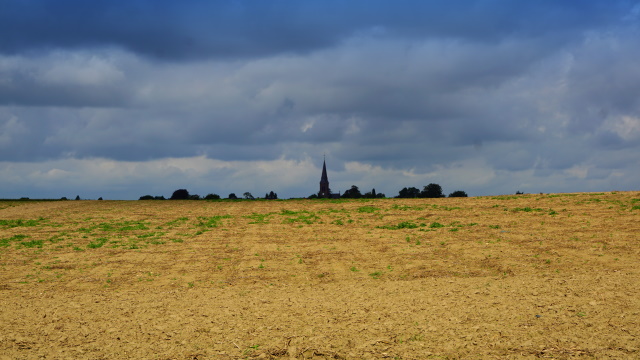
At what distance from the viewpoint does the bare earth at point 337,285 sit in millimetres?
13750

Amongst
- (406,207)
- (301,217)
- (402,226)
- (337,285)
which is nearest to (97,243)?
(301,217)

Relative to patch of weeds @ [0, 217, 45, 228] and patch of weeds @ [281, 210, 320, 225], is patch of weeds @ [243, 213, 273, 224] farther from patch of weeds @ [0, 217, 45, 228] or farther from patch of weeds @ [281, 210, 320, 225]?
patch of weeds @ [0, 217, 45, 228]

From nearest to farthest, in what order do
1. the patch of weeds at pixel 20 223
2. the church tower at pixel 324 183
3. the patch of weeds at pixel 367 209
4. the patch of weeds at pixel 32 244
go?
the patch of weeds at pixel 32 244
the patch of weeds at pixel 20 223
the patch of weeds at pixel 367 209
the church tower at pixel 324 183

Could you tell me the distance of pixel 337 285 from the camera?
19.8 m

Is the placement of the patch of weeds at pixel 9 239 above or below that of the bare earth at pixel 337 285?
above

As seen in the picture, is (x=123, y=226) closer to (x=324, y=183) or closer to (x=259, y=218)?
(x=259, y=218)

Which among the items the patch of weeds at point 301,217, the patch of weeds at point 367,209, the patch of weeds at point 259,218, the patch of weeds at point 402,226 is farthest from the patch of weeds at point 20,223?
the patch of weeds at point 402,226

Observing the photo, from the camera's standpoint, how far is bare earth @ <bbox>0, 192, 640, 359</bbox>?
45.1ft

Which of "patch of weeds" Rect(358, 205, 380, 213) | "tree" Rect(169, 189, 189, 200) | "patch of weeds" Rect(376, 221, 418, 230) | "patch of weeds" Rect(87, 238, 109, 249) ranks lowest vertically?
"patch of weeds" Rect(87, 238, 109, 249)

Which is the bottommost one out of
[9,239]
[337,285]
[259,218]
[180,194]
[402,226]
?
[337,285]

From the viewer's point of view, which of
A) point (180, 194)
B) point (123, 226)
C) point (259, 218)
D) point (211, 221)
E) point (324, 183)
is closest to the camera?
point (123, 226)

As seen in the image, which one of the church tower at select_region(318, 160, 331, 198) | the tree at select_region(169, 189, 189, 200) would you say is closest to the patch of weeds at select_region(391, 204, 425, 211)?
the tree at select_region(169, 189, 189, 200)

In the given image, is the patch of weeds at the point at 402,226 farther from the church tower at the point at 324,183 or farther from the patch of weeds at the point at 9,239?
the church tower at the point at 324,183

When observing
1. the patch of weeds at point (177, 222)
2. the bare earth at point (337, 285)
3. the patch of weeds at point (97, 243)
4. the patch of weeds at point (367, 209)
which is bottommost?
the bare earth at point (337, 285)
